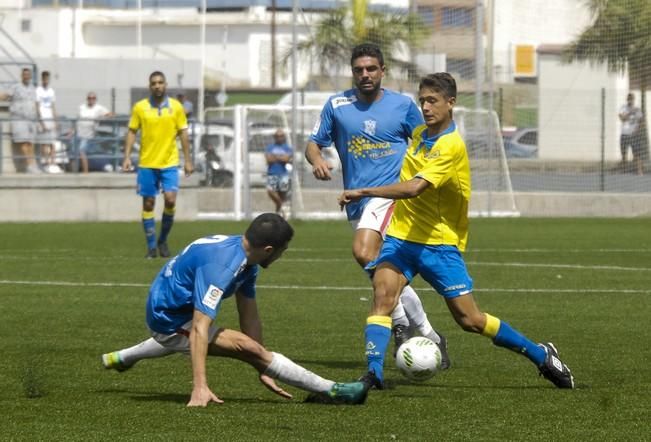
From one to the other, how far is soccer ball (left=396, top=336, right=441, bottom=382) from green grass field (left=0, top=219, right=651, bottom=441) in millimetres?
128

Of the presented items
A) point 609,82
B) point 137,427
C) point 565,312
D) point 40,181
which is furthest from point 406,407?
point 609,82

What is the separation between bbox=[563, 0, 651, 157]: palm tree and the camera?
28281mm

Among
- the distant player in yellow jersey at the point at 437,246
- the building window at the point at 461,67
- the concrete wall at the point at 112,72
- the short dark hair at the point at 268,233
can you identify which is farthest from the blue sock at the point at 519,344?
the concrete wall at the point at 112,72

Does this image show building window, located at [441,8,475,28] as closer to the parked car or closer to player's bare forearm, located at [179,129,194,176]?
the parked car

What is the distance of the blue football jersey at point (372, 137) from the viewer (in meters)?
9.95

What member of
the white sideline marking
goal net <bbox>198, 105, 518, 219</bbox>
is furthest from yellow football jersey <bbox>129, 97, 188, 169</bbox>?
goal net <bbox>198, 105, 518, 219</bbox>

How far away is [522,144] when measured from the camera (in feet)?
97.5

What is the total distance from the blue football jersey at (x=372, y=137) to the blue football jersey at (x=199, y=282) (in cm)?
213

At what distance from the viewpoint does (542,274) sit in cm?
1623

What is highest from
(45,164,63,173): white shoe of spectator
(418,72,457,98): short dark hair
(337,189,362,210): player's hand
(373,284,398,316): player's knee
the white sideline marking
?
(418,72,457,98): short dark hair

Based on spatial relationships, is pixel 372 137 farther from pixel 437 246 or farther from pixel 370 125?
pixel 437 246

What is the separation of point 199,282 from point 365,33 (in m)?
22.6

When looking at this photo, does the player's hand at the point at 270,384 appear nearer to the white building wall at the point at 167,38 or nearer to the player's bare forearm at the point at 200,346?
the player's bare forearm at the point at 200,346

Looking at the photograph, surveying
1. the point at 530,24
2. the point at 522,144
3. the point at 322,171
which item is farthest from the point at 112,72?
the point at 322,171
